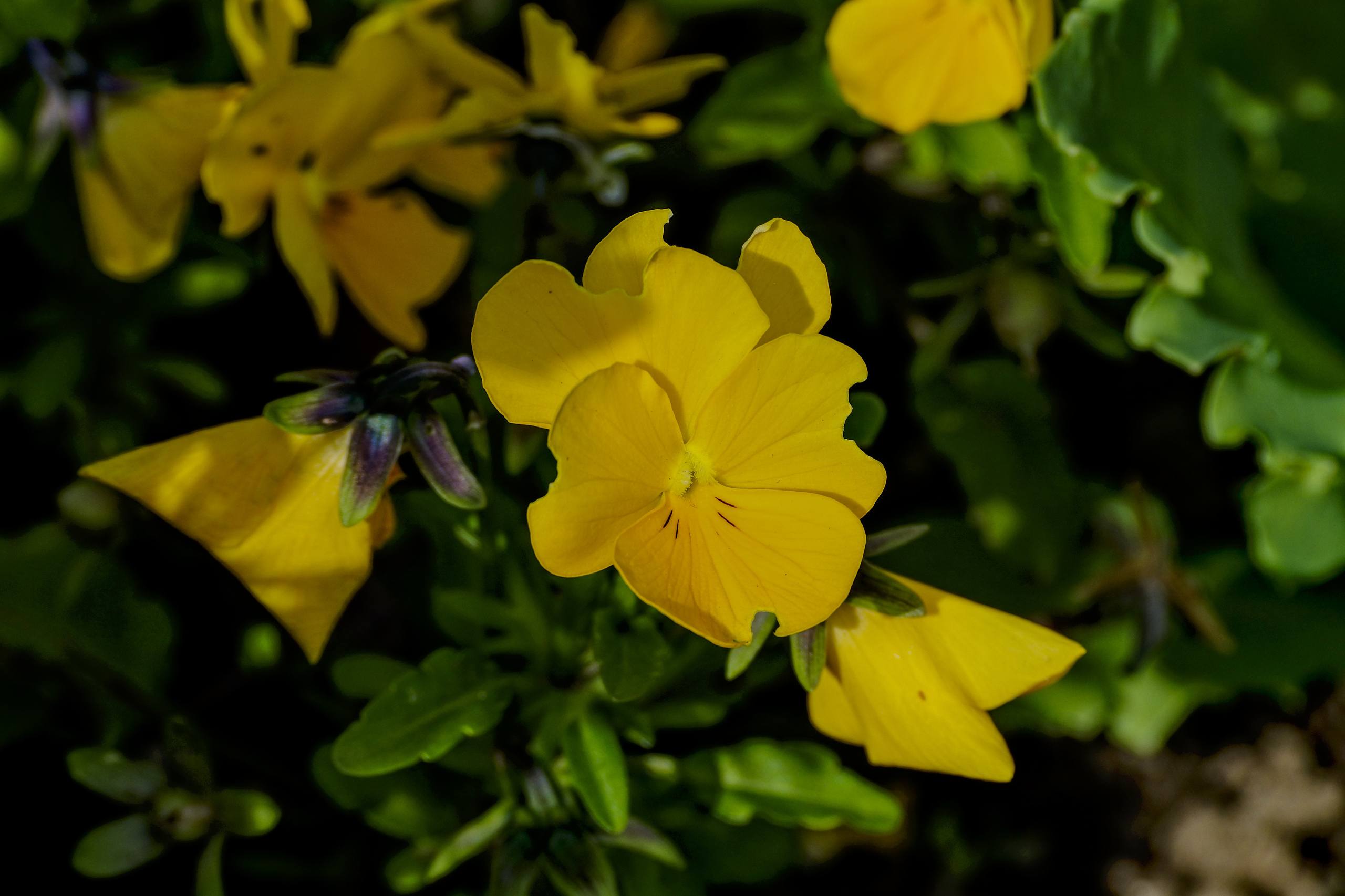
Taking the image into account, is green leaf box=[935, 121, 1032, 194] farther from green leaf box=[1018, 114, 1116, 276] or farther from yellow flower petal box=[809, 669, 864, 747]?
yellow flower petal box=[809, 669, 864, 747]

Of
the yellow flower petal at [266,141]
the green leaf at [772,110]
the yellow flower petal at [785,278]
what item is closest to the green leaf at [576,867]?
the yellow flower petal at [785,278]

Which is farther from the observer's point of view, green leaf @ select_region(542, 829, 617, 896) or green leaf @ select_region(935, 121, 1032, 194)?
green leaf @ select_region(935, 121, 1032, 194)

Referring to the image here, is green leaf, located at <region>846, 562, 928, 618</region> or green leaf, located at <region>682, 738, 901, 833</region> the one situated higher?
green leaf, located at <region>846, 562, 928, 618</region>

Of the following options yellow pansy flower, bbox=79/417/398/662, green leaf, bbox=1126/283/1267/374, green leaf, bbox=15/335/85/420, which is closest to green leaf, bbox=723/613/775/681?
yellow pansy flower, bbox=79/417/398/662

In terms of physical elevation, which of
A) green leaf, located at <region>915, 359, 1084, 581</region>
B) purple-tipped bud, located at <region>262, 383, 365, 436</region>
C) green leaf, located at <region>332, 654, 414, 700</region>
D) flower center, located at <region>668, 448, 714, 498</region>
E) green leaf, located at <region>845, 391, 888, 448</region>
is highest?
purple-tipped bud, located at <region>262, 383, 365, 436</region>

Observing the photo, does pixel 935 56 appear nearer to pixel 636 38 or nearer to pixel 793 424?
pixel 793 424

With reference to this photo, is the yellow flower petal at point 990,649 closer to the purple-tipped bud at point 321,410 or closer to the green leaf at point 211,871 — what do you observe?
the purple-tipped bud at point 321,410
